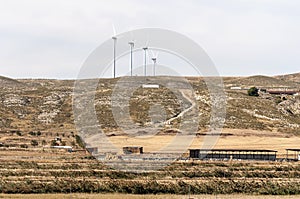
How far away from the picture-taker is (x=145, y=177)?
199ft

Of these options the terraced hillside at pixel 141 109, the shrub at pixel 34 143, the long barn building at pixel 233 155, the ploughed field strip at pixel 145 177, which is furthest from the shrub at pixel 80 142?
the long barn building at pixel 233 155

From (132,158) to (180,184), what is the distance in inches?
1044

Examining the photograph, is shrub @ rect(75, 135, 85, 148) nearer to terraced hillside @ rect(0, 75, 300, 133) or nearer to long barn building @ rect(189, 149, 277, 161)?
terraced hillside @ rect(0, 75, 300, 133)

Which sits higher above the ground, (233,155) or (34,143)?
(34,143)

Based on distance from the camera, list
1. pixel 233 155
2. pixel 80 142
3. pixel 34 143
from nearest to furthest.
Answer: pixel 233 155 → pixel 34 143 → pixel 80 142

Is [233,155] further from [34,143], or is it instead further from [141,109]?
[141,109]

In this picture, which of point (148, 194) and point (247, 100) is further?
point (247, 100)

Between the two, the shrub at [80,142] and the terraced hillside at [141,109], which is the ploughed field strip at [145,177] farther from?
the terraced hillside at [141,109]

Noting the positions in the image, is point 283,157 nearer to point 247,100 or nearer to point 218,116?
point 218,116

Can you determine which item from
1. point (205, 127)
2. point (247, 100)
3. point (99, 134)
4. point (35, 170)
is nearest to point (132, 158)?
point (35, 170)

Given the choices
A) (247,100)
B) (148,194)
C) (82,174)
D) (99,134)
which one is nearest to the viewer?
(148,194)

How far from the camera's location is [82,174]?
203 feet

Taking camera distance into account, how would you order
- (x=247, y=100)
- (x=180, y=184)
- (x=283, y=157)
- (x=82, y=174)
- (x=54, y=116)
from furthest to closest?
(x=247, y=100) < (x=54, y=116) < (x=283, y=157) < (x=82, y=174) < (x=180, y=184)

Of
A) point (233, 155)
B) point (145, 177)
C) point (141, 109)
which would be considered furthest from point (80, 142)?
point (141, 109)
